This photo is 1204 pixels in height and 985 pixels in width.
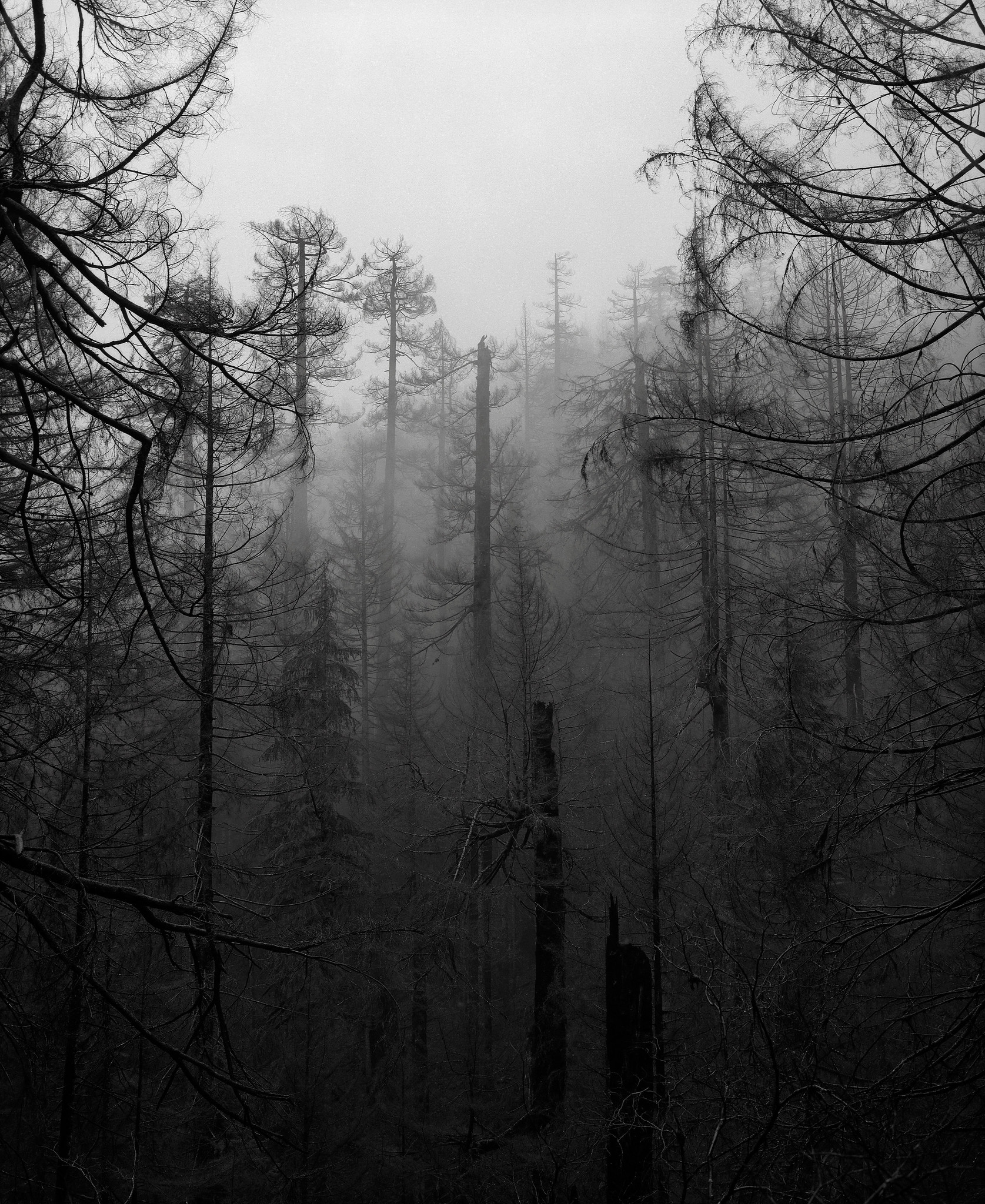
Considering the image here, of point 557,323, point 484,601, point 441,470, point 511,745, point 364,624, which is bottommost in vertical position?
point 511,745

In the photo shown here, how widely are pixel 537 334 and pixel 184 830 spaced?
32.3 metres

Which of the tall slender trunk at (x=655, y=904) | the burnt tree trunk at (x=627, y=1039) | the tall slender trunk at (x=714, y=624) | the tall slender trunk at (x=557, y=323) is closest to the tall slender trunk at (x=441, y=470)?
the tall slender trunk at (x=557, y=323)

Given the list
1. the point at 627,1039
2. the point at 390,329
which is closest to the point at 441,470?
the point at 390,329

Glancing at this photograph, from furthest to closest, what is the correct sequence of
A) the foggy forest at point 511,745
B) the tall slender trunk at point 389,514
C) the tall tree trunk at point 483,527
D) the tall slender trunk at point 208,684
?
1. the tall slender trunk at point 389,514
2. the tall tree trunk at point 483,527
3. the tall slender trunk at point 208,684
4. the foggy forest at point 511,745

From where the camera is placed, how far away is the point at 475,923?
13.7m

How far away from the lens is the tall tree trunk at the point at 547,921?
928 cm

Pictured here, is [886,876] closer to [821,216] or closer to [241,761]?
[821,216]

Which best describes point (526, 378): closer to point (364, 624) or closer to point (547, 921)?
point (364, 624)

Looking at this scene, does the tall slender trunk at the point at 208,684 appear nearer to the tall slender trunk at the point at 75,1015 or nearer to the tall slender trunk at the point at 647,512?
the tall slender trunk at the point at 75,1015

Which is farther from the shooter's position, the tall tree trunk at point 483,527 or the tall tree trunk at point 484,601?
the tall tree trunk at point 483,527

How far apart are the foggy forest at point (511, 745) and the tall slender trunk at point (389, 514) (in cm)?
26

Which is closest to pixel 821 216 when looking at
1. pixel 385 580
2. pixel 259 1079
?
pixel 259 1079

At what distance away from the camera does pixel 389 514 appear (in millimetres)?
23969

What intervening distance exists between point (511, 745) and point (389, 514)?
48.3 feet
